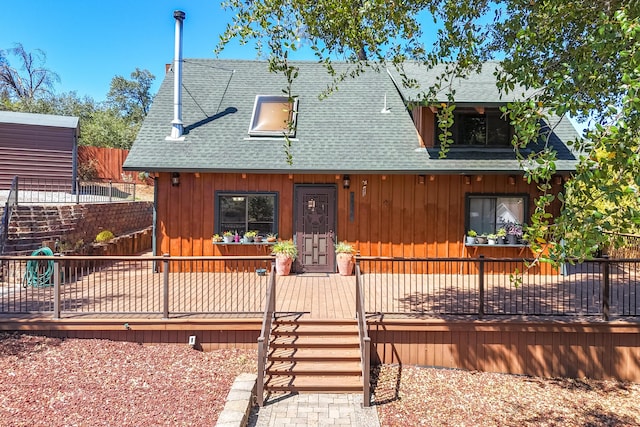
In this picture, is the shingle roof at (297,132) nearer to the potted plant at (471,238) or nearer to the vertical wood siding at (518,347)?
the potted plant at (471,238)

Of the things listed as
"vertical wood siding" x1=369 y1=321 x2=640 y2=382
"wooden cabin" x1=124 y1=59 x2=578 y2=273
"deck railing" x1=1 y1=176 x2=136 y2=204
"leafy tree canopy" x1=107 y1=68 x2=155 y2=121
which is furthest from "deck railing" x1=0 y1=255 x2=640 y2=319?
"leafy tree canopy" x1=107 y1=68 x2=155 y2=121

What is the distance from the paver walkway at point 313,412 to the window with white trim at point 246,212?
5296 millimetres

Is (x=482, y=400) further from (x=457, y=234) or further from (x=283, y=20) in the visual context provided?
(x=283, y=20)

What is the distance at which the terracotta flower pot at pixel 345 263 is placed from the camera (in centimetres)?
962

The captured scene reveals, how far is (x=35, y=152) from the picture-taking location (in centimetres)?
1557

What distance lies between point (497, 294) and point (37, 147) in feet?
57.7

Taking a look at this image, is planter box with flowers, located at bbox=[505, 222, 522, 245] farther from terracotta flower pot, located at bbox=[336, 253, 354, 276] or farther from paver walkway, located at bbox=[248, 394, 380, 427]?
paver walkway, located at bbox=[248, 394, 380, 427]

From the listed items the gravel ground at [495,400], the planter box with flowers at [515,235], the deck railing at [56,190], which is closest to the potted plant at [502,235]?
the planter box with flowers at [515,235]

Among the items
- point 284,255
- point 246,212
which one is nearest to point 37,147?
point 246,212

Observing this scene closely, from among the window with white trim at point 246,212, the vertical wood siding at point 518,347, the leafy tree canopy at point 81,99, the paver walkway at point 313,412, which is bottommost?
the paver walkway at point 313,412

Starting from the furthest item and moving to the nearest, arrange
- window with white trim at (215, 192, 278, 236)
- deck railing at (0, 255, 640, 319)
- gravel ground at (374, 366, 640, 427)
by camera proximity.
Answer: window with white trim at (215, 192, 278, 236)
deck railing at (0, 255, 640, 319)
gravel ground at (374, 366, 640, 427)

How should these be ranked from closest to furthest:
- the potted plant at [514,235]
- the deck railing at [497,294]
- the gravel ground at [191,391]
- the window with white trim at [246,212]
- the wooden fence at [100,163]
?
the gravel ground at [191,391] < the deck railing at [497,294] < the potted plant at [514,235] < the window with white trim at [246,212] < the wooden fence at [100,163]

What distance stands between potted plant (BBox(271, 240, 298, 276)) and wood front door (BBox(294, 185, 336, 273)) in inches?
13.0

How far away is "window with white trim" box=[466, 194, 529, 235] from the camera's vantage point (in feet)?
32.9
